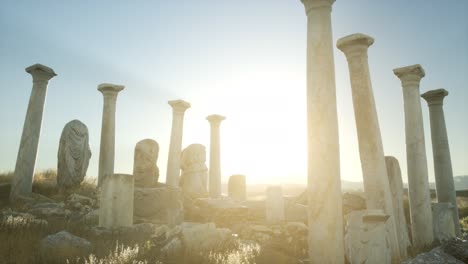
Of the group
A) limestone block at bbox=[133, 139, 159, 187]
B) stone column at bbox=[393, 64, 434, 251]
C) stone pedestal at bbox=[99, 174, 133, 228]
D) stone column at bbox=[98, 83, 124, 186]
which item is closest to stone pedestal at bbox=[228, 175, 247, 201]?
stone column at bbox=[98, 83, 124, 186]

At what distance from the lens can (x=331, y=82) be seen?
7027mm

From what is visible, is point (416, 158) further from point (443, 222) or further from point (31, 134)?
point (31, 134)

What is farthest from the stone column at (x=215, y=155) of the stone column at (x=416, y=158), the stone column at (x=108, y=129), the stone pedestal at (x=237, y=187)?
the stone column at (x=416, y=158)

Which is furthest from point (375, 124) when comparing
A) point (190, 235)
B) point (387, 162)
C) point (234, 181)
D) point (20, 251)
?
point (234, 181)

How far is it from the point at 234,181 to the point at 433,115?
12153 mm

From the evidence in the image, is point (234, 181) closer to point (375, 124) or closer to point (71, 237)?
point (375, 124)

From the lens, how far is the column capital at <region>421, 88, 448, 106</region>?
1366 centimetres

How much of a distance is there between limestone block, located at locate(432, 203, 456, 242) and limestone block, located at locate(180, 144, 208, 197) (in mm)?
10863

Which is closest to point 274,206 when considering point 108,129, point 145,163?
point 145,163

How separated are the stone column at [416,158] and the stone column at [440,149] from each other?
3356mm

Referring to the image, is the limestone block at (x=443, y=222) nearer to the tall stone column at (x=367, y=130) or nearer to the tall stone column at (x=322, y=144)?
the tall stone column at (x=367, y=130)

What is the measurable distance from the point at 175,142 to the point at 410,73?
1096 cm

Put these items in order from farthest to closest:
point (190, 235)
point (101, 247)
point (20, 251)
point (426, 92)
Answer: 1. point (426, 92)
2. point (190, 235)
3. point (101, 247)
4. point (20, 251)

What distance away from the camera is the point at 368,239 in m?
6.45
